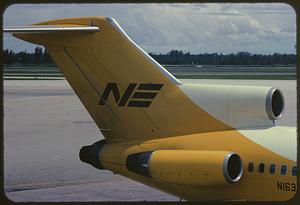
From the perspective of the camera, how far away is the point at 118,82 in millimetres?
3604

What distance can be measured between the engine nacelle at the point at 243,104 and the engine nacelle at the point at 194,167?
0.95 ft

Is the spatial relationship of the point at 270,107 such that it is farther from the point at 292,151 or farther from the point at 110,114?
the point at 110,114

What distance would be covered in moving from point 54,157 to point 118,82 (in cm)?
510

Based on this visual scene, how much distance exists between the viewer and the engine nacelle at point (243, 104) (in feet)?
10.3

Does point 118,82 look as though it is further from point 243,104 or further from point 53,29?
point 243,104

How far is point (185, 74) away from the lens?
14.6 meters

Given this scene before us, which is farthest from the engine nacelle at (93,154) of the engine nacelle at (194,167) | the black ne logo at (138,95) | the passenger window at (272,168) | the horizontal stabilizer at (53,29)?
the passenger window at (272,168)

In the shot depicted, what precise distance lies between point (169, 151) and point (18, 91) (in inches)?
680

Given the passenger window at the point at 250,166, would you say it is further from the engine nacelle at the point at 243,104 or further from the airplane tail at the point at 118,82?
the airplane tail at the point at 118,82

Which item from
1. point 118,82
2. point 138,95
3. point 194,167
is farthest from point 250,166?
point 118,82

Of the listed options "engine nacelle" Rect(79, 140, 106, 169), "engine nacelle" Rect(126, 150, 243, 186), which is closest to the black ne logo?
"engine nacelle" Rect(79, 140, 106, 169)

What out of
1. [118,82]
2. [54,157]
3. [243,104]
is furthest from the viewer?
[54,157]

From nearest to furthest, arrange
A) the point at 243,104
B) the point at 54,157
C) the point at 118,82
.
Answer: the point at 243,104
the point at 118,82
the point at 54,157

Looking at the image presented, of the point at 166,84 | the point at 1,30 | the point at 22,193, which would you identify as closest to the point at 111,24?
the point at 166,84
